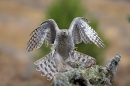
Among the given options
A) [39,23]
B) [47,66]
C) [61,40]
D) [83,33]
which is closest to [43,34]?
[61,40]

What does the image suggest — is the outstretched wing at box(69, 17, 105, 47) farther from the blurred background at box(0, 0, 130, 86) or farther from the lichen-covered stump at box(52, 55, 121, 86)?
the lichen-covered stump at box(52, 55, 121, 86)

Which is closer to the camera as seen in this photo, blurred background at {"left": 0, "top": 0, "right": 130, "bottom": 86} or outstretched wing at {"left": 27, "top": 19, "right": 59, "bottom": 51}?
outstretched wing at {"left": 27, "top": 19, "right": 59, "bottom": 51}

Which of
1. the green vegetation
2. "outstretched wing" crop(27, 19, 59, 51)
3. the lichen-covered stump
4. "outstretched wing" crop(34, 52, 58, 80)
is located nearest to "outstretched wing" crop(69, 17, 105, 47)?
"outstretched wing" crop(27, 19, 59, 51)

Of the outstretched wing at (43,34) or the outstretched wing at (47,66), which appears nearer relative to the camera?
the outstretched wing at (47,66)

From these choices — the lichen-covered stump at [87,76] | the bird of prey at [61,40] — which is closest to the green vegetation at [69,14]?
the bird of prey at [61,40]

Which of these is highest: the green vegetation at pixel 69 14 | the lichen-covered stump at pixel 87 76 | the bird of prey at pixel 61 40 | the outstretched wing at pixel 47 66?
the green vegetation at pixel 69 14

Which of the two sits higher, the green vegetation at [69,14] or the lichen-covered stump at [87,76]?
the green vegetation at [69,14]

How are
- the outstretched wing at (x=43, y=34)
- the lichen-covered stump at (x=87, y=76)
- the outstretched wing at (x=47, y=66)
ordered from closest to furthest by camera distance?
the lichen-covered stump at (x=87, y=76), the outstretched wing at (x=47, y=66), the outstretched wing at (x=43, y=34)

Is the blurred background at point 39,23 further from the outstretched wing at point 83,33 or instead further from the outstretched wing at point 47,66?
the outstretched wing at point 47,66
